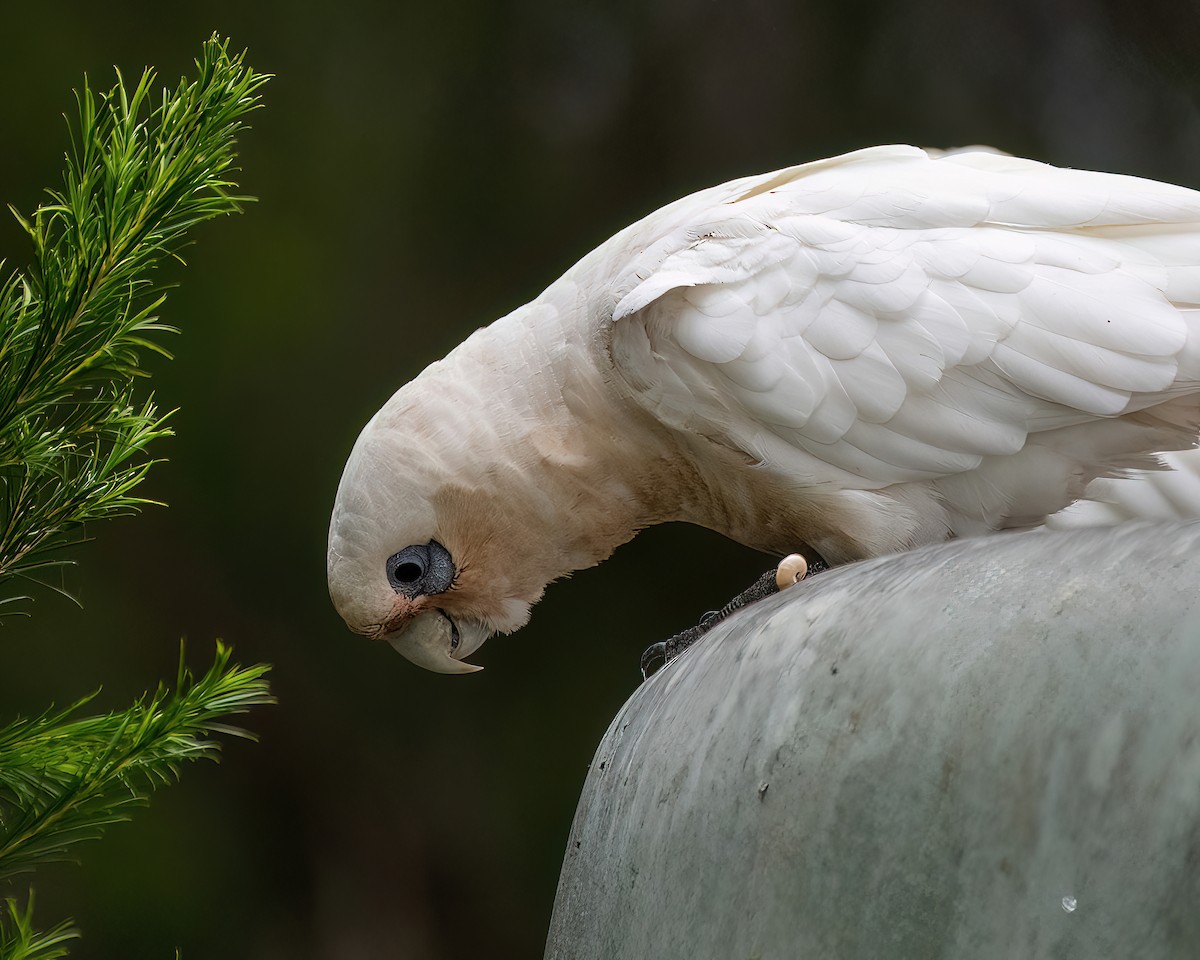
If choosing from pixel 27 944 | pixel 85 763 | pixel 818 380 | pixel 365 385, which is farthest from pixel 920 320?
pixel 365 385

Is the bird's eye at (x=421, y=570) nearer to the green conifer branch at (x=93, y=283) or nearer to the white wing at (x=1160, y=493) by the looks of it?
the green conifer branch at (x=93, y=283)

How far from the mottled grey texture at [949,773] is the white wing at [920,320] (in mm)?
236

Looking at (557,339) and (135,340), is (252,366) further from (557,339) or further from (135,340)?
(135,340)

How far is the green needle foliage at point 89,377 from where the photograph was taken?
956mm

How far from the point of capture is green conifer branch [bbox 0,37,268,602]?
95 centimetres

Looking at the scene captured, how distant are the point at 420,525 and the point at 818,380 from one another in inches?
19.0

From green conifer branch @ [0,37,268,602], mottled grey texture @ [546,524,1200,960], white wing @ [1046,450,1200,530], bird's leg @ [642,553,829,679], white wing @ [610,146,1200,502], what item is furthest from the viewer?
white wing @ [1046,450,1200,530]

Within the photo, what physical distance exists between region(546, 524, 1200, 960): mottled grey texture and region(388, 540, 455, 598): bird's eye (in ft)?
1.60

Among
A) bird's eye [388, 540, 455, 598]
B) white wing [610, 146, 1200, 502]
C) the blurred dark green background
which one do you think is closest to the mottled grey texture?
white wing [610, 146, 1200, 502]

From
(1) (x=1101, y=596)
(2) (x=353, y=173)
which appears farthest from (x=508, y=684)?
(1) (x=1101, y=596)

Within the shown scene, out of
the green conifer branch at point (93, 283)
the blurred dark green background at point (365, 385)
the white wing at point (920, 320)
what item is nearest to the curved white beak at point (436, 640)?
the white wing at point (920, 320)

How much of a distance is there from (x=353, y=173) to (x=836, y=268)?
193cm

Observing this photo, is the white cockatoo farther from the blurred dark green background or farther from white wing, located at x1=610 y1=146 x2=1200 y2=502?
the blurred dark green background

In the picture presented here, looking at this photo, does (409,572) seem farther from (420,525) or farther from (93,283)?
(93,283)
